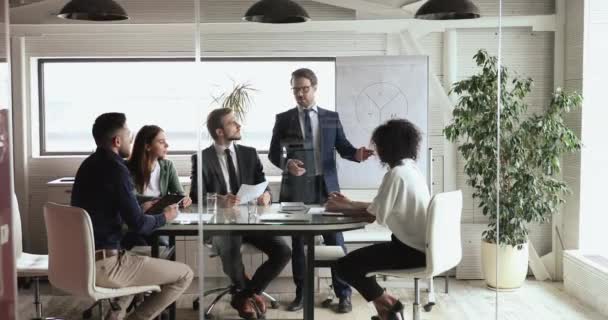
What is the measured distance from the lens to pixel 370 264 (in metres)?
3.65

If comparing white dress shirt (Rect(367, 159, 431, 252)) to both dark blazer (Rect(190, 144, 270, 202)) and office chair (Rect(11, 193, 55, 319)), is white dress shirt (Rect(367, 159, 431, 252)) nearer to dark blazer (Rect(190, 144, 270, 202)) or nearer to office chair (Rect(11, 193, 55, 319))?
dark blazer (Rect(190, 144, 270, 202))

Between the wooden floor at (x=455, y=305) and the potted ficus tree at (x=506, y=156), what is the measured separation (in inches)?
4.0

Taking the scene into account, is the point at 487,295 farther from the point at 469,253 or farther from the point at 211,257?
the point at 211,257

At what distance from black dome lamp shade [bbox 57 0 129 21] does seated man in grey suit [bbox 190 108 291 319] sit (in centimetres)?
94

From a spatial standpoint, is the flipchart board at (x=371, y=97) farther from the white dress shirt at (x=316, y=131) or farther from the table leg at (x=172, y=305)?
the table leg at (x=172, y=305)

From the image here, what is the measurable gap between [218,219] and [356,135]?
79 centimetres

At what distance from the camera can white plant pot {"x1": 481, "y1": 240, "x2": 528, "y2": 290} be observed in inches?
153

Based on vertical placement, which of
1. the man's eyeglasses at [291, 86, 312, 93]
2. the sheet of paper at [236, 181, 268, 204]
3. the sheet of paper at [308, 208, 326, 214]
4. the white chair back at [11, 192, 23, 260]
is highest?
the man's eyeglasses at [291, 86, 312, 93]

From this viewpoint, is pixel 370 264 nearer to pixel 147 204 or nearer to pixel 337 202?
pixel 337 202

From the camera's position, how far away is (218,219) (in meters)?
3.62

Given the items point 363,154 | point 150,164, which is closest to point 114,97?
point 150,164

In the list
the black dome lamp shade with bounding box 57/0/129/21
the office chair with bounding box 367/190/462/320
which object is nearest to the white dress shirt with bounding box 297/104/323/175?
the office chair with bounding box 367/190/462/320

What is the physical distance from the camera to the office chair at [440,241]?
355 centimetres

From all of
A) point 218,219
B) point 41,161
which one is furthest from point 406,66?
point 41,161
